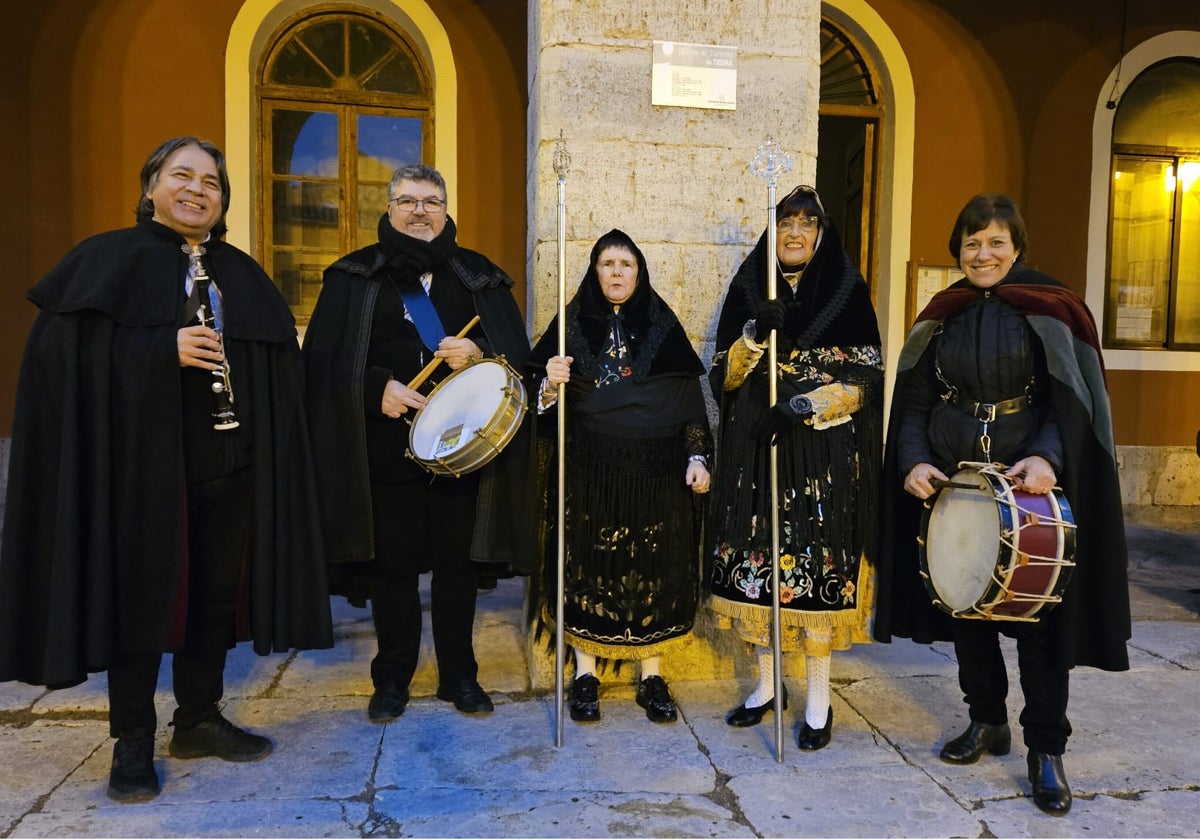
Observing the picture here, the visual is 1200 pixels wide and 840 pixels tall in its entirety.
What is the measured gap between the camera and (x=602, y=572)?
300 centimetres

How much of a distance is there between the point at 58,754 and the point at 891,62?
6.86 m

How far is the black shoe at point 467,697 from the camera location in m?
3.09

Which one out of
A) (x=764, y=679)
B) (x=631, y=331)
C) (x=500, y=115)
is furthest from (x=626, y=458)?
(x=500, y=115)

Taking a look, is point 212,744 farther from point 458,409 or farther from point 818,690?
point 818,690

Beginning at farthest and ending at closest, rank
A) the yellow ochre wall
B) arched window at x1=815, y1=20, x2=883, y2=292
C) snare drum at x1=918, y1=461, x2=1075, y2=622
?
arched window at x1=815, y1=20, x2=883, y2=292, the yellow ochre wall, snare drum at x1=918, y1=461, x2=1075, y2=622

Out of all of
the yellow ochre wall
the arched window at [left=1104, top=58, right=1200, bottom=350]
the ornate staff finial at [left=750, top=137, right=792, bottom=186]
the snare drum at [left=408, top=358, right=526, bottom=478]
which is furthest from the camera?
the arched window at [left=1104, top=58, right=1200, bottom=350]

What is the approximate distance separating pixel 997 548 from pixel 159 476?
2.42m

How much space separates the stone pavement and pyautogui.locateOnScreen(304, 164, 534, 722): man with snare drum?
12.4 inches

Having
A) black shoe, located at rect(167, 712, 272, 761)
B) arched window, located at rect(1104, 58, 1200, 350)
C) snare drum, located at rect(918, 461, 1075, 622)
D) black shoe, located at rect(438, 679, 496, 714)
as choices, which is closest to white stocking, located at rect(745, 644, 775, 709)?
snare drum, located at rect(918, 461, 1075, 622)

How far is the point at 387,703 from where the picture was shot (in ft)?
10.0

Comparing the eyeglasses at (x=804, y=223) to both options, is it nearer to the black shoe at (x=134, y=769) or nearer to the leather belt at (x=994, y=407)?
Result: the leather belt at (x=994, y=407)

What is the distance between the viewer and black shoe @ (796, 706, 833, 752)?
281 cm

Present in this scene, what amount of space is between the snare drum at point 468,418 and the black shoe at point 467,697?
3.04 ft

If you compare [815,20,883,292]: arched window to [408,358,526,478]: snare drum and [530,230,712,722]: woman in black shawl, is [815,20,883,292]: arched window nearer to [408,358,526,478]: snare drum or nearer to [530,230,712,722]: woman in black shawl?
[530,230,712,722]: woman in black shawl
